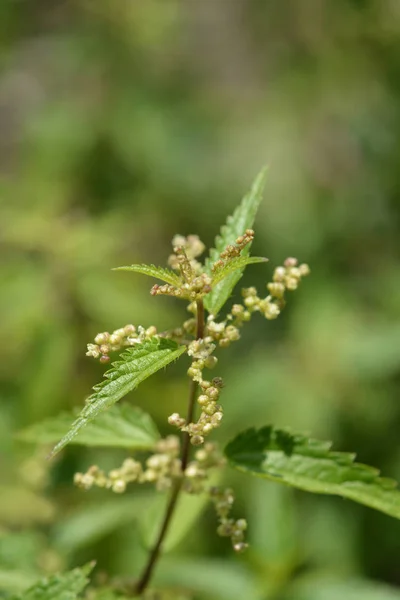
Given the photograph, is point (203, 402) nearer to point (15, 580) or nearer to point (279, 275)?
point (279, 275)

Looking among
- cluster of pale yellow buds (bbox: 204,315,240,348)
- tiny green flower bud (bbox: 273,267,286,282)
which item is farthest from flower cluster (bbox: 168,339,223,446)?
tiny green flower bud (bbox: 273,267,286,282)

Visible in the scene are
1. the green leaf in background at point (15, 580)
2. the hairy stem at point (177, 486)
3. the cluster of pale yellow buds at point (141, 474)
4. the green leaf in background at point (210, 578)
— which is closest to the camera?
the hairy stem at point (177, 486)

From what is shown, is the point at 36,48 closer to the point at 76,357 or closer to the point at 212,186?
the point at 212,186

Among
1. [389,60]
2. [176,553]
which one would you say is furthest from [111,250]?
[389,60]

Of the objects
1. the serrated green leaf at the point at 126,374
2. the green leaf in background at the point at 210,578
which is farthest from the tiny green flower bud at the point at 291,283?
→ the green leaf in background at the point at 210,578

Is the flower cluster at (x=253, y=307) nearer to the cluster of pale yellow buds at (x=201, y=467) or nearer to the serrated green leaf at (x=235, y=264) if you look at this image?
the serrated green leaf at (x=235, y=264)

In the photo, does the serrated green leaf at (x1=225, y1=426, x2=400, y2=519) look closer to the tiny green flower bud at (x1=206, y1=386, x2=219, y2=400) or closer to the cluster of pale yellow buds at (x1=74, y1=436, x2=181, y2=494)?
the cluster of pale yellow buds at (x1=74, y1=436, x2=181, y2=494)
